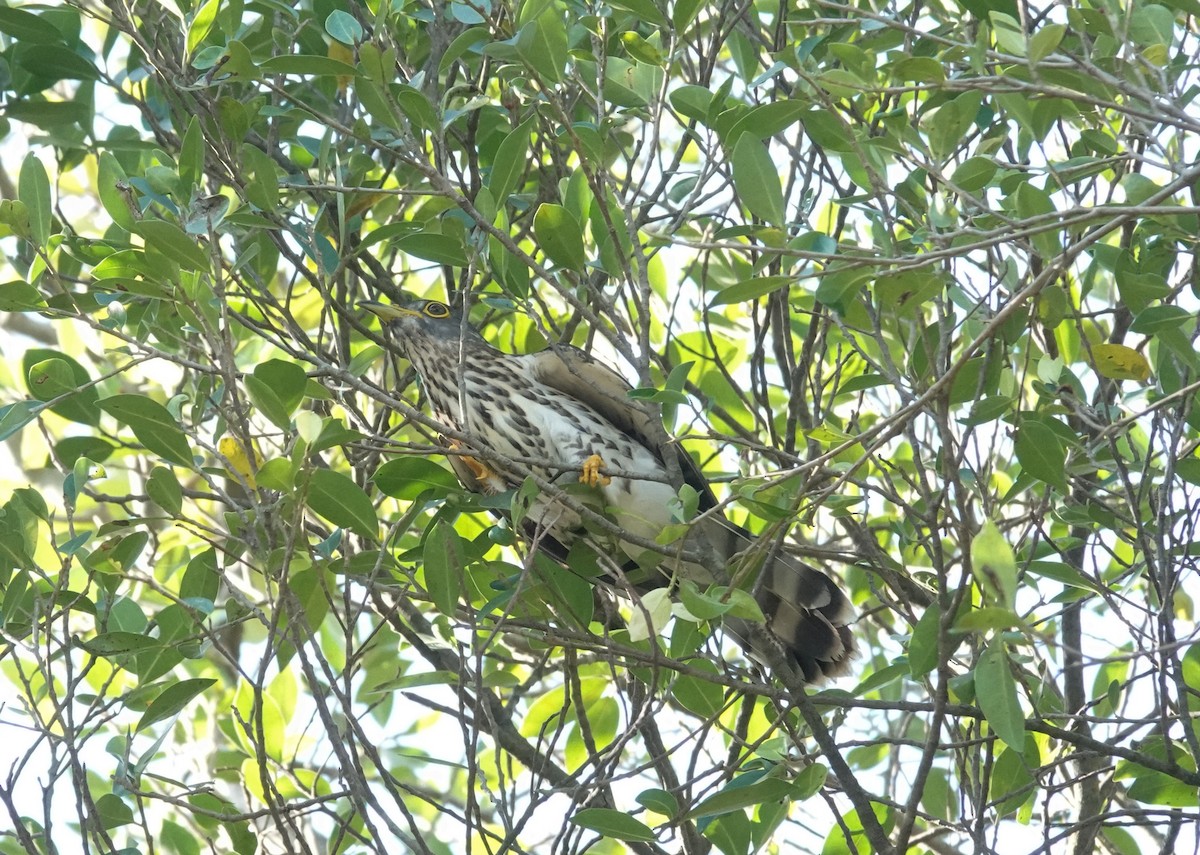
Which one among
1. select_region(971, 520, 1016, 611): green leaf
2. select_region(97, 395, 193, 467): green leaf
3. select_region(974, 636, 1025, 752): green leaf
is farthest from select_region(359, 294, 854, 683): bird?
select_region(971, 520, 1016, 611): green leaf

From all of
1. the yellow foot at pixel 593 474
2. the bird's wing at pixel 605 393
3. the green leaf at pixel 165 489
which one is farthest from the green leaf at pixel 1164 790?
the green leaf at pixel 165 489

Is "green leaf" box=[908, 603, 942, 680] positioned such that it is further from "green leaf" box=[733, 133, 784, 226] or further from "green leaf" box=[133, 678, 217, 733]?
"green leaf" box=[133, 678, 217, 733]

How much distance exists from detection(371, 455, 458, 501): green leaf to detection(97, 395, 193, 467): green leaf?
0.62 meters

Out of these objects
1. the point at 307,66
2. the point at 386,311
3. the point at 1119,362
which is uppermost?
the point at 386,311

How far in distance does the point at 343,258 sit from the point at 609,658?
116 cm

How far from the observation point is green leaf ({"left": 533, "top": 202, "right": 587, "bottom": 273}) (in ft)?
10.3

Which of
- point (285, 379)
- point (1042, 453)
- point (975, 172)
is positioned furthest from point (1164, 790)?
point (285, 379)

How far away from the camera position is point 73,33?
13.0 feet

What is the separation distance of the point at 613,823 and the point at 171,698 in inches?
40.3

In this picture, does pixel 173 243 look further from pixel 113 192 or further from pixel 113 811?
pixel 113 811

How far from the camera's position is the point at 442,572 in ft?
10.1

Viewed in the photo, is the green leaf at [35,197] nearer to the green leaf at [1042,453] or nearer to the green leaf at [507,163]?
the green leaf at [507,163]

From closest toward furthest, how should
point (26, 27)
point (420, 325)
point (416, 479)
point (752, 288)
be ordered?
point (752, 288), point (416, 479), point (26, 27), point (420, 325)

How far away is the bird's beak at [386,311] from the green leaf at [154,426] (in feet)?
5.36
